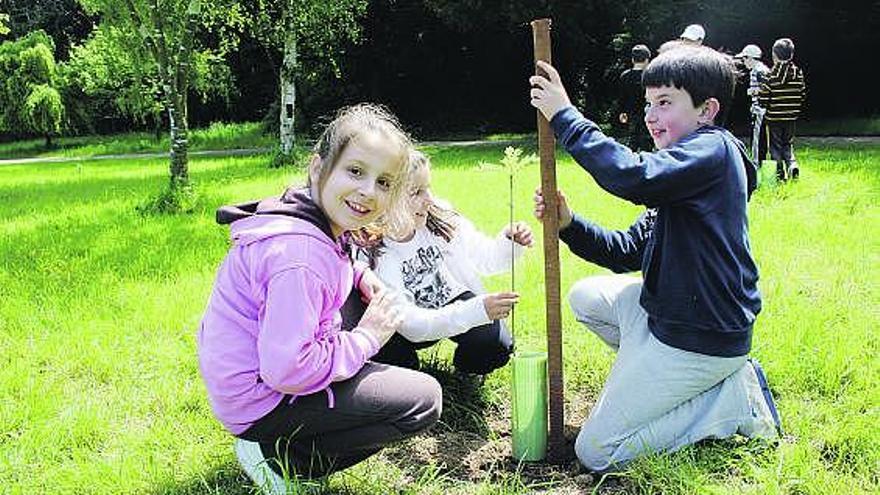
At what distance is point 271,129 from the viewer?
27.3 meters

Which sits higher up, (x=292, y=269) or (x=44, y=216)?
(x=292, y=269)

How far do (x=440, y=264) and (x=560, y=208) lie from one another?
62 cm

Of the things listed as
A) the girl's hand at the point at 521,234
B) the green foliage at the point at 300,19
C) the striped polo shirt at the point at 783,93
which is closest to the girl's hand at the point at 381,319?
the girl's hand at the point at 521,234

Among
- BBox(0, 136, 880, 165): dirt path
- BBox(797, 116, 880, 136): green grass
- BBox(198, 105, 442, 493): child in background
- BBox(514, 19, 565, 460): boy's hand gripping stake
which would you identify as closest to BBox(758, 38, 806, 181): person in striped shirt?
BBox(0, 136, 880, 165): dirt path

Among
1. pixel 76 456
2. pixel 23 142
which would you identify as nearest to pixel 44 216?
pixel 76 456

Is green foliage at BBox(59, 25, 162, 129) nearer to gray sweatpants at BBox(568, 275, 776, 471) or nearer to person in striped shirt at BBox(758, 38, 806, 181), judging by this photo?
person in striped shirt at BBox(758, 38, 806, 181)

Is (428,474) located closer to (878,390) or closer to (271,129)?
(878,390)

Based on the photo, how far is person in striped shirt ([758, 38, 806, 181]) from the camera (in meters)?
9.88

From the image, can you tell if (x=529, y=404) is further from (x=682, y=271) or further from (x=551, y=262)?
(x=682, y=271)

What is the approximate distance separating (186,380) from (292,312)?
1888 mm

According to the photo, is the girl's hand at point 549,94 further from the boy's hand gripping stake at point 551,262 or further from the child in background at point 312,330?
the child in background at point 312,330

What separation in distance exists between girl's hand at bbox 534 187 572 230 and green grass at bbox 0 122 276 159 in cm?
2172

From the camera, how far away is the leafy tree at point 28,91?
2716 centimetres

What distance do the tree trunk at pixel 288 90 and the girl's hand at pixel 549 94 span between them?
14324mm
